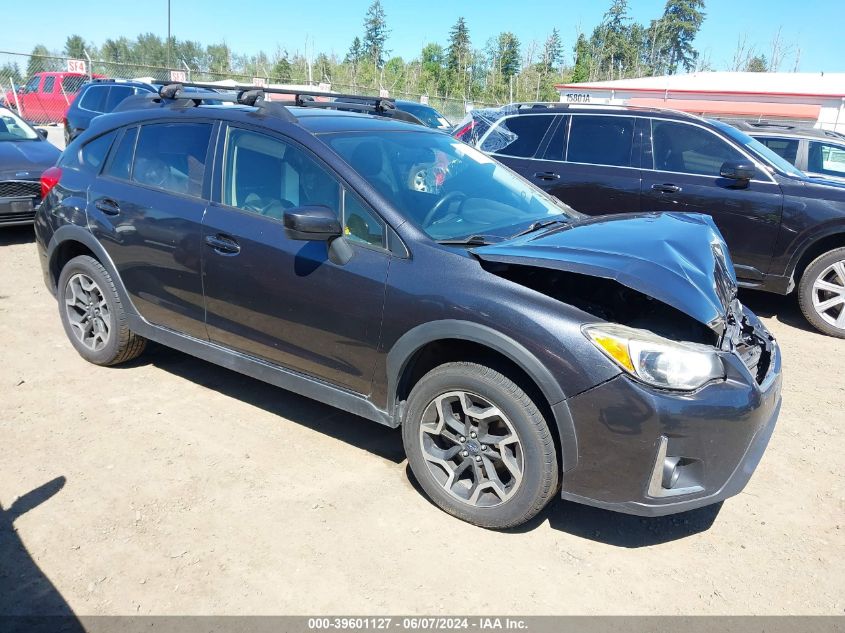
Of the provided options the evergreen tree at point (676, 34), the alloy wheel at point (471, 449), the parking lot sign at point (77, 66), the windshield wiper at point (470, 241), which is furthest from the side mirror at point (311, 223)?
the evergreen tree at point (676, 34)

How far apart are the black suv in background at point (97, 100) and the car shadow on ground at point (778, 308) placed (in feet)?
37.9

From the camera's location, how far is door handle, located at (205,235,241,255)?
12.0 feet

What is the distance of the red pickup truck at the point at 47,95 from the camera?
21109 millimetres

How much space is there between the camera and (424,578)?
9.14 ft

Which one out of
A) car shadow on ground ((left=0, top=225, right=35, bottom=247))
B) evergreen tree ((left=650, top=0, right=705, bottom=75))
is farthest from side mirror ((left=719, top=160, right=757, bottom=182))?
evergreen tree ((left=650, top=0, right=705, bottom=75))

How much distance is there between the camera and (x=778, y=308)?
7.03 metres

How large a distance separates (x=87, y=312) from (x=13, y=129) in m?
6.22

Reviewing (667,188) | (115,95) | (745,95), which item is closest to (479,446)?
(667,188)

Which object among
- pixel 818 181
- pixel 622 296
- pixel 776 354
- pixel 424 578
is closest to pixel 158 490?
pixel 424 578

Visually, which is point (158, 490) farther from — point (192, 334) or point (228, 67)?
point (228, 67)

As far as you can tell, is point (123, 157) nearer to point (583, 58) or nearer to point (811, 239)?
point (811, 239)

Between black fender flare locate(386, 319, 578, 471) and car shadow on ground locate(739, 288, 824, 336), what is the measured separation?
4634mm

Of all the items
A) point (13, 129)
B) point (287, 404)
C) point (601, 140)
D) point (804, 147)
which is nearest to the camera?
point (287, 404)

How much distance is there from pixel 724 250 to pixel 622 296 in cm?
116
